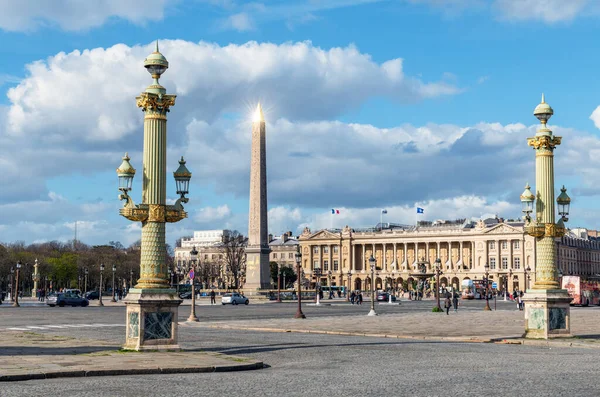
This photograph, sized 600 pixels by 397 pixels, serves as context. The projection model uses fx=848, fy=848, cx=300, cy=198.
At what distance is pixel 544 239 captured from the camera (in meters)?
29.6

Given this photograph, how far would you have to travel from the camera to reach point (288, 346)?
86.3 ft

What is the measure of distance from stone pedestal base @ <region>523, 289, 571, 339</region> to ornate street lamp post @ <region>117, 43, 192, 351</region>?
13.0m

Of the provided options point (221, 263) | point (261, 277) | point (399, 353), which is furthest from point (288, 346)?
point (221, 263)

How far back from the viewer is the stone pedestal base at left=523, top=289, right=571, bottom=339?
94.8ft

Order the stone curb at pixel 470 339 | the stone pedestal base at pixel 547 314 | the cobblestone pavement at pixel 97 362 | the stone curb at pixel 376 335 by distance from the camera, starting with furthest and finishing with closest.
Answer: the stone curb at pixel 376 335, the stone pedestal base at pixel 547 314, the stone curb at pixel 470 339, the cobblestone pavement at pixel 97 362

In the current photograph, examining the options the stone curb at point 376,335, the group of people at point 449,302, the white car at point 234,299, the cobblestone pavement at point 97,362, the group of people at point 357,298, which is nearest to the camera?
the cobblestone pavement at point 97,362

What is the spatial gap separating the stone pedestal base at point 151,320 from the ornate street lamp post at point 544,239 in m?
13.2

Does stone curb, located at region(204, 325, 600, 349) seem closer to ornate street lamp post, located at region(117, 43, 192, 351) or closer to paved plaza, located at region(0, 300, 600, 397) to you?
paved plaza, located at region(0, 300, 600, 397)

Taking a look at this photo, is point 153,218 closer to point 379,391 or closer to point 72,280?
point 379,391

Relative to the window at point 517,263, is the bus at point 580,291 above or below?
below

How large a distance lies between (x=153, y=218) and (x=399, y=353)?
773 centimetres

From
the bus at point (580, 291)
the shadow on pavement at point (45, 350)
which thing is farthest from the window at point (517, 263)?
the shadow on pavement at point (45, 350)

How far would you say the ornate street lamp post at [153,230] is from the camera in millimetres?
22250

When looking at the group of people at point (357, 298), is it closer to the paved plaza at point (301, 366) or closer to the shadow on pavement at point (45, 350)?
the paved plaza at point (301, 366)
